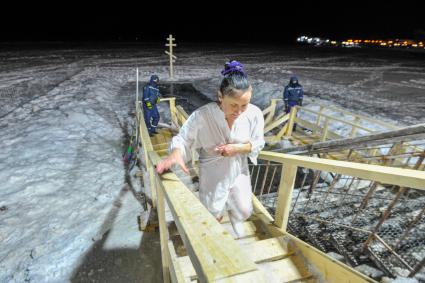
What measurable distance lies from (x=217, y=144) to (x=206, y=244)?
1214mm

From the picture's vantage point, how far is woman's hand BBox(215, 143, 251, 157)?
81.0 inches

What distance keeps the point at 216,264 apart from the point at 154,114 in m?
7.22

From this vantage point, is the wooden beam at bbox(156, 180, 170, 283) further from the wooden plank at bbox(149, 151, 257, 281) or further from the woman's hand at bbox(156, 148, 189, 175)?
the wooden plank at bbox(149, 151, 257, 281)

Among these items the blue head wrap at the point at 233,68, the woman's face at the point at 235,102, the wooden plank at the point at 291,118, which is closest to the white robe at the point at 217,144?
the woman's face at the point at 235,102

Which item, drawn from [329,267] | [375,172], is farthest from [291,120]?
[375,172]

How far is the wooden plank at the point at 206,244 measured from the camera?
0.94m

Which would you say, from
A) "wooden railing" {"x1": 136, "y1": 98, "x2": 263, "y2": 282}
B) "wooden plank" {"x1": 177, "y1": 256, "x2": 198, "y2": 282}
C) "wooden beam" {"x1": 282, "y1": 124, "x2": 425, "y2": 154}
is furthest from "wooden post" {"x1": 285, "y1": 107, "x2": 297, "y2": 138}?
"wooden railing" {"x1": 136, "y1": 98, "x2": 263, "y2": 282}

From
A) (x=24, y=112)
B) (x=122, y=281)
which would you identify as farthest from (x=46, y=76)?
(x=122, y=281)

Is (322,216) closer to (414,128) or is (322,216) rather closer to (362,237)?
(362,237)

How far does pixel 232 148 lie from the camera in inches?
82.0

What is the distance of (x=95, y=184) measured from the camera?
5.07 m

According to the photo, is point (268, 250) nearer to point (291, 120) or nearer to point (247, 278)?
point (247, 278)

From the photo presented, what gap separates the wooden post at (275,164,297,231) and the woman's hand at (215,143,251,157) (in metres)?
0.55

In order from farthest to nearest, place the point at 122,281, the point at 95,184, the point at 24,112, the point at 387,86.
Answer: the point at 387,86
the point at 24,112
the point at 95,184
the point at 122,281
